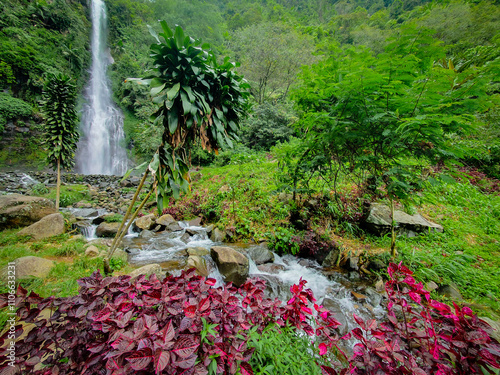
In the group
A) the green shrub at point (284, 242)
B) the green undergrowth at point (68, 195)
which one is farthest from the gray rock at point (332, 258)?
the green undergrowth at point (68, 195)

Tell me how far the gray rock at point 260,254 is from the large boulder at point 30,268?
3.65 meters

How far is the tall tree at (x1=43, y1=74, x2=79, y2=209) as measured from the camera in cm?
548

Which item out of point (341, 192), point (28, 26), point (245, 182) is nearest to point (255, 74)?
point (245, 182)

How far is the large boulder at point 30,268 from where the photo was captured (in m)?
2.87

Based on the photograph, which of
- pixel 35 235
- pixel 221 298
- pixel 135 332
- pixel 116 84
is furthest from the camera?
pixel 116 84

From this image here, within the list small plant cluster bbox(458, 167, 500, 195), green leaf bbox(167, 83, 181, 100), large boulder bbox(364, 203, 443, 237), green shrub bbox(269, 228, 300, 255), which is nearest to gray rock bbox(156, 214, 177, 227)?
green shrub bbox(269, 228, 300, 255)

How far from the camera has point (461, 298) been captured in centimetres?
272

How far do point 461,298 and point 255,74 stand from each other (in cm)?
1773

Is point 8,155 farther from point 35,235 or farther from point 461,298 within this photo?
point 461,298

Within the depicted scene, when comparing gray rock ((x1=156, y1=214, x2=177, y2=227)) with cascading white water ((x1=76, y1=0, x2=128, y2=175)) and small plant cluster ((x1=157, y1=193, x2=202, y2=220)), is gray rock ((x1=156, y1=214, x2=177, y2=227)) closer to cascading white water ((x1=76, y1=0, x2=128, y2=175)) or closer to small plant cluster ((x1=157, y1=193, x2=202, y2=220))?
small plant cluster ((x1=157, y1=193, x2=202, y2=220))

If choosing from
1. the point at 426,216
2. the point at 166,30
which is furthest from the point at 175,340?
the point at 426,216

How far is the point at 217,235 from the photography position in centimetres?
552

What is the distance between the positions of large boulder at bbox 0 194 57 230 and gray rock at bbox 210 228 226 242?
4.73m

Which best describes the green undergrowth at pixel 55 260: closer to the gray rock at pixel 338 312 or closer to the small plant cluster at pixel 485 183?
the gray rock at pixel 338 312
